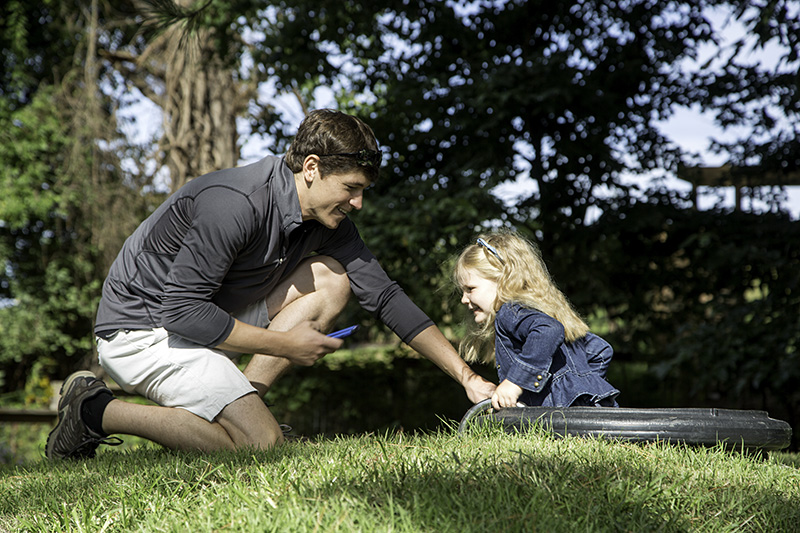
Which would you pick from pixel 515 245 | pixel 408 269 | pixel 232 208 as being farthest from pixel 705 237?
pixel 232 208

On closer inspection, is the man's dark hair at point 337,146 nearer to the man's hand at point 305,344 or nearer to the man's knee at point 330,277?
the man's knee at point 330,277

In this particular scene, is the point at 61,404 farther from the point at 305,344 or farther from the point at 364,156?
the point at 364,156

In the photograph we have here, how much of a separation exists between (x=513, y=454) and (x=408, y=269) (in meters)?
4.34

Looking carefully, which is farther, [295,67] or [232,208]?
[295,67]

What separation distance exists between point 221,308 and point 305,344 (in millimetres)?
478

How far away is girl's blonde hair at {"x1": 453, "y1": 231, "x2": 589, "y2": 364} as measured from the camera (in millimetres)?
3244

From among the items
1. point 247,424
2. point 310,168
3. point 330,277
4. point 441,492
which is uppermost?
point 310,168

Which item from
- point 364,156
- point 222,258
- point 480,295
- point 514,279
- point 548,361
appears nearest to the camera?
point 222,258

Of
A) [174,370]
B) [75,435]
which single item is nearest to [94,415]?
[75,435]

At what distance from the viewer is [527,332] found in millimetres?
3070

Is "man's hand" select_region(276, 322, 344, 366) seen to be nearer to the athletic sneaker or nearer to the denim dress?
the denim dress

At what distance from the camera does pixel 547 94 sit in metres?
5.82

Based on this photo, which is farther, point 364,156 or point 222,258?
point 364,156

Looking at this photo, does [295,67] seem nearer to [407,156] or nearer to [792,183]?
[407,156]
